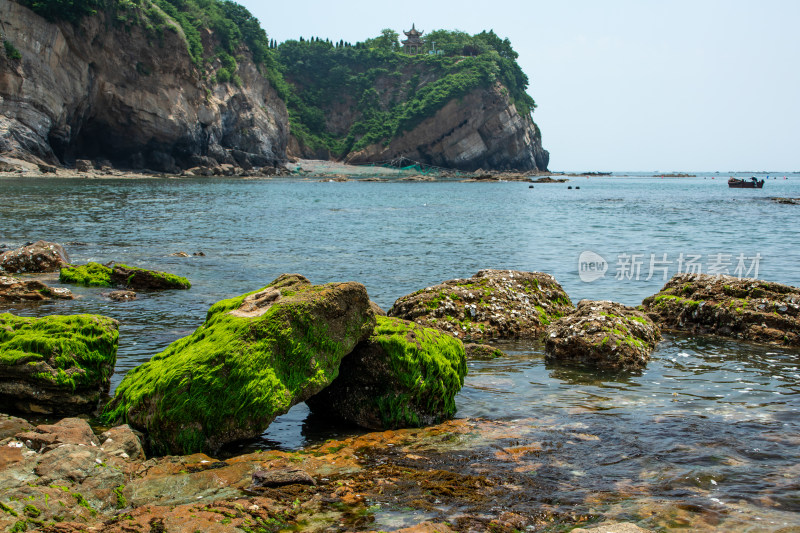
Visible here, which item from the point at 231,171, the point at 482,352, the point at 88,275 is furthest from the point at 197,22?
the point at 482,352

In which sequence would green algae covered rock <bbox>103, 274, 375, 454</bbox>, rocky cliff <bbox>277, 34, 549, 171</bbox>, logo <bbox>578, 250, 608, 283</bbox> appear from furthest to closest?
rocky cliff <bbox>277, 34, 549, 171</bbox>
logo <bbox>578, 250, 608, 283</bbox>
green algae covered rock <bbox>103, 274, 375, 454</bbox>

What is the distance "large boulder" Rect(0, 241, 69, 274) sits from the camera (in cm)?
1377

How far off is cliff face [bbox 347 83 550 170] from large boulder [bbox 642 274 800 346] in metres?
113

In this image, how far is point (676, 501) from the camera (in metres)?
4.14

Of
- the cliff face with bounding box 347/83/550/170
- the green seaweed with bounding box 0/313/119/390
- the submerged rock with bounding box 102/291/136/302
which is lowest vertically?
the submerged rock with bounding box 102/291/136/302

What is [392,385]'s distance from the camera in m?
5.88

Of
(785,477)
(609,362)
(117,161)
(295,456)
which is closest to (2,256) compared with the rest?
(295,456)

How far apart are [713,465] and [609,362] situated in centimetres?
301

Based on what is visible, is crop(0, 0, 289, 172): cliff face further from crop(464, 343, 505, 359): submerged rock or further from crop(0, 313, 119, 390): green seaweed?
crop(464, 343, 505, 359): submerged rock

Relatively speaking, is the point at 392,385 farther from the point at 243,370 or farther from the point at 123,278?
the point at 123,278

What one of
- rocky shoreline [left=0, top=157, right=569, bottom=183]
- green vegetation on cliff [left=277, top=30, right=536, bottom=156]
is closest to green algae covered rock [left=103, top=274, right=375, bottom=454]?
rocky shoreline [left=0, top=157, right=569, bottom=183]

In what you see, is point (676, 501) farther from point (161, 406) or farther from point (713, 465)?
point (161, 406)

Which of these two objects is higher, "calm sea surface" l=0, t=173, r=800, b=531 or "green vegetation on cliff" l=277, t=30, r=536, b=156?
"green vegetation on cliff" l=277, t=30, r=536, b=156

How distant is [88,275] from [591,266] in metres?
12.7
